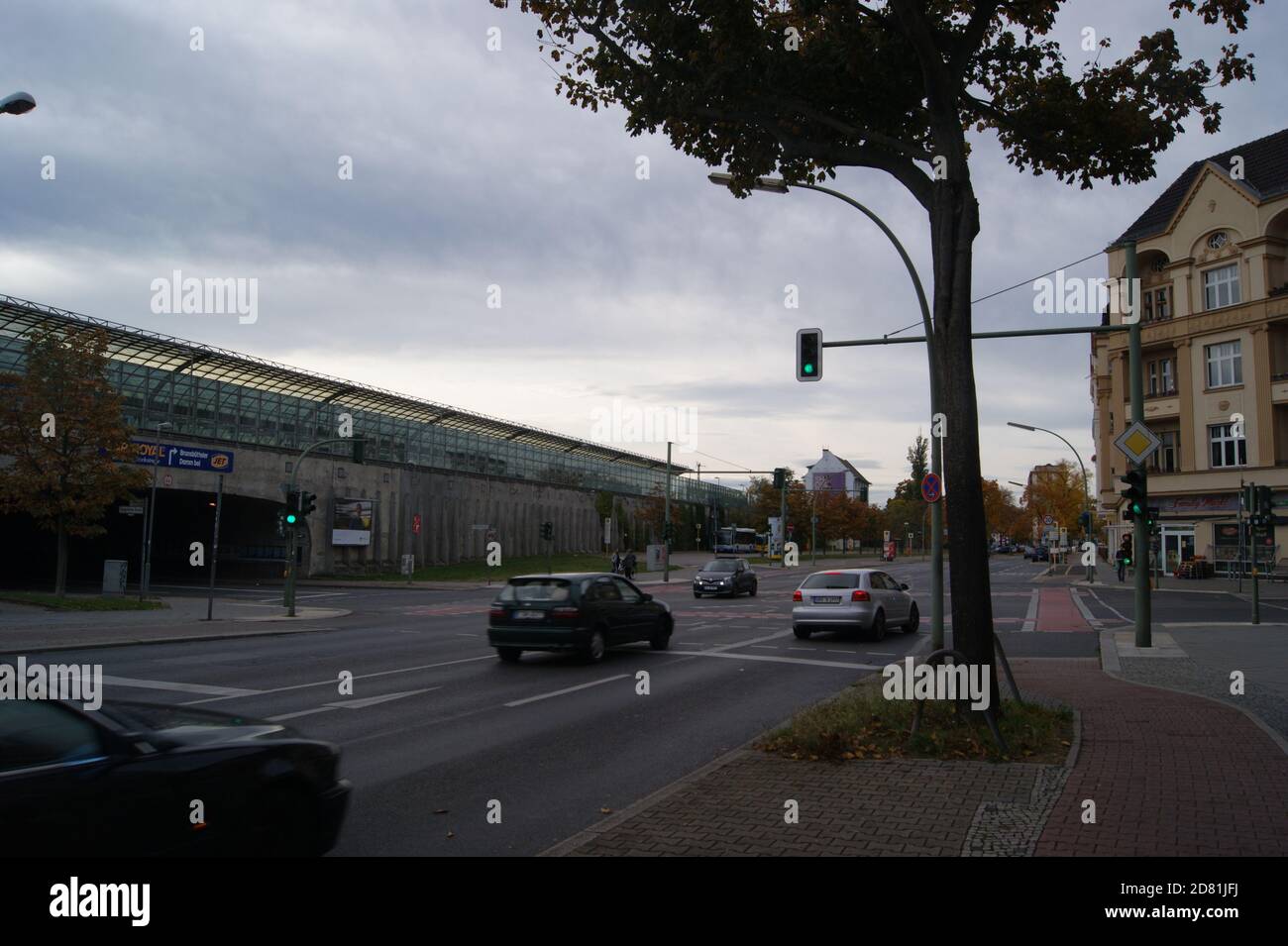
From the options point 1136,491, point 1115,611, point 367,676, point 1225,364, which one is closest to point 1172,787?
point 367,676

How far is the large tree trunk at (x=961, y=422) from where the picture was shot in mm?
8492

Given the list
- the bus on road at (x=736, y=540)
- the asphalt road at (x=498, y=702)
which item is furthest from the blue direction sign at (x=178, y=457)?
the bus on road at (x=736, y=540)

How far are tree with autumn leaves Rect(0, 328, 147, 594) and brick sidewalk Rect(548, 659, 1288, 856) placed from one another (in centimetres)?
2527

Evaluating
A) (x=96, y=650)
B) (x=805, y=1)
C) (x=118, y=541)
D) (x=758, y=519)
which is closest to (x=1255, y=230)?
(x=805, y=1)

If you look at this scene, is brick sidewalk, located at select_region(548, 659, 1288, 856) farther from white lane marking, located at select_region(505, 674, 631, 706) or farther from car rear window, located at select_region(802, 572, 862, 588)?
car rear window, located at select_region(802, 572, 862, 588)

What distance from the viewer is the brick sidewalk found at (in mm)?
5285

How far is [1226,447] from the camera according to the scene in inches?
1705

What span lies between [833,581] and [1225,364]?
34201mm

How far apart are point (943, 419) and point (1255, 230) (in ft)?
137

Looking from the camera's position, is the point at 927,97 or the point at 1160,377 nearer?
the point at 927,97

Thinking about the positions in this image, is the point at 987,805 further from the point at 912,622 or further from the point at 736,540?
the point at 736,540

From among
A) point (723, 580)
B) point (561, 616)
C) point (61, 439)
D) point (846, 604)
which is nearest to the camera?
point (561, 616)
